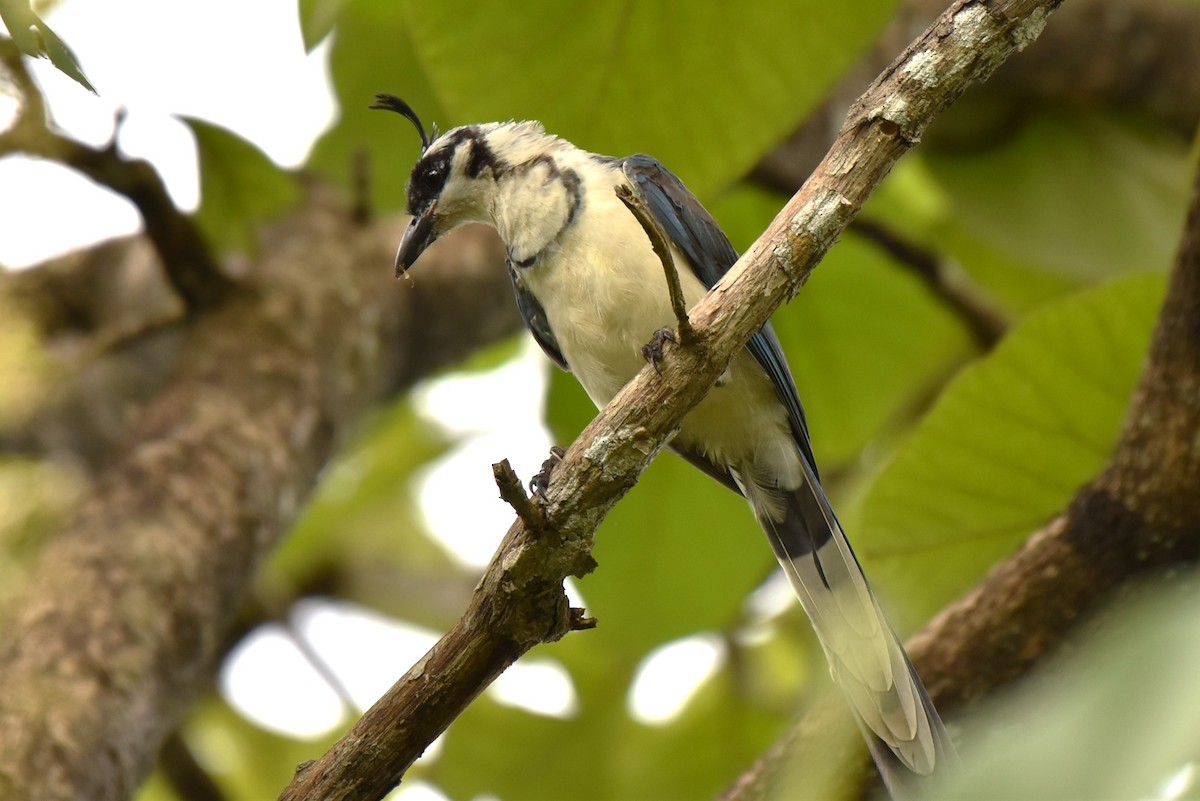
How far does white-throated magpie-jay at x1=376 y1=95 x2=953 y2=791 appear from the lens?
95.9 inches

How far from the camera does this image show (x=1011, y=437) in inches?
103

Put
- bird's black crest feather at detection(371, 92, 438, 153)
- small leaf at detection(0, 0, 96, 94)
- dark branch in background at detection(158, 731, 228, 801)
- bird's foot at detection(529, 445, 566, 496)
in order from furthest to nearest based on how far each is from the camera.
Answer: dark branch in background at detection(158, 731, 228, 801) → bird's black crest feather at detection(371, 92, 438, 153) → bird's foot at detection(529, 445, 566, 496) → small leaf at detection(0, 0, 96, 94)

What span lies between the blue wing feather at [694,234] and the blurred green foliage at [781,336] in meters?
0.04

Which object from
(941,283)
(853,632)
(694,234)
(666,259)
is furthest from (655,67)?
(941,283)

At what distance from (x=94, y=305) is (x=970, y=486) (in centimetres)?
279

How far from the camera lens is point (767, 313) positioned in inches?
65.3

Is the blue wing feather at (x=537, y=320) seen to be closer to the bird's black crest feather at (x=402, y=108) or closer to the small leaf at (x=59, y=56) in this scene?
the bird's black crest feather at (x=402, y=108)

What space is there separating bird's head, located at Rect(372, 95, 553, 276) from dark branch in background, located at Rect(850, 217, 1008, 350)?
108 cm

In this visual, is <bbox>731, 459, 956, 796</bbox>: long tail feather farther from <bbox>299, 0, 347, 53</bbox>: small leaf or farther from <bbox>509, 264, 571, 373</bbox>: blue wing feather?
<bbox>299, 0, 347, 53</bbox>: small leaf

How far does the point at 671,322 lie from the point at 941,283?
4.85 ft

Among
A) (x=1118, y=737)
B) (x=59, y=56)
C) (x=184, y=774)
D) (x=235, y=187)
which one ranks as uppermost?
(x=235, y=187)

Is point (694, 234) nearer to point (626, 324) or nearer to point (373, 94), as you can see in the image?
point (626, 324)

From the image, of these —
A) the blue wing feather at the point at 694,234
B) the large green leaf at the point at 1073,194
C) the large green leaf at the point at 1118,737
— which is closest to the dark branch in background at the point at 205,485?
the blue wing feather at the point at 694,234

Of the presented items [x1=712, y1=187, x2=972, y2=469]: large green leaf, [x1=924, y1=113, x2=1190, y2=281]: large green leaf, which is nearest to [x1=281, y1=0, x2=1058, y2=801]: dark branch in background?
[x1=712, y1=187, x2=972, y2=469]: large green leaf
